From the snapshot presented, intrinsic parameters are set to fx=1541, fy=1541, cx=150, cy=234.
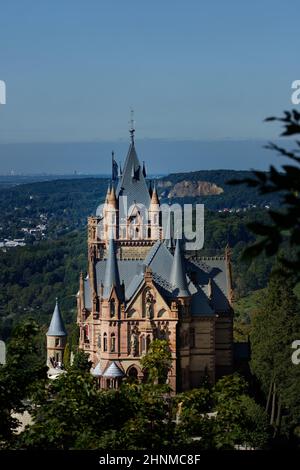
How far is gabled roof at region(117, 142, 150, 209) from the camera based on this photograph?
9376 cm

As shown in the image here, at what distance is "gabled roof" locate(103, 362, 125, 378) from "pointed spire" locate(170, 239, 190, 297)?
5.02 metres

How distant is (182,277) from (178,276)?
0.71ft

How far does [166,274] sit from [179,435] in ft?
129

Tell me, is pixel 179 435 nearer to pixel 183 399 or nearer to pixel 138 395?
pixel 138 395

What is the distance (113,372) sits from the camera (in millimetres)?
79438

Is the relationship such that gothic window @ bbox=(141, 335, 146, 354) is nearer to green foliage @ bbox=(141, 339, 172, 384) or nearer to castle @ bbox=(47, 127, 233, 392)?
castle @ bbox=(47, 127, 233, 392)

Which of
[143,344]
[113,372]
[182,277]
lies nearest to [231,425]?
[113,372]

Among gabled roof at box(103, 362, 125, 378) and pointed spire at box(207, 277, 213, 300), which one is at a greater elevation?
pointed spire at box(207, 277, 213, 300)

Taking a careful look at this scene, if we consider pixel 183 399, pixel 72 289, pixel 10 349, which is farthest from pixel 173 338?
pixel 72 289

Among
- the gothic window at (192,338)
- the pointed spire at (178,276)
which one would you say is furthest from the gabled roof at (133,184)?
the gothic window at (192,338)

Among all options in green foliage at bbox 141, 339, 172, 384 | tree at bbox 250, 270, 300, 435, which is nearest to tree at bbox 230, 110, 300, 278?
green foliage at bbox 141, 339, 172, 384

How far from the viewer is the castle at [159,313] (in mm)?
80250

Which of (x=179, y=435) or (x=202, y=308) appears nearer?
(x=179, y=435)

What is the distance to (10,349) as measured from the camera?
135 feet
